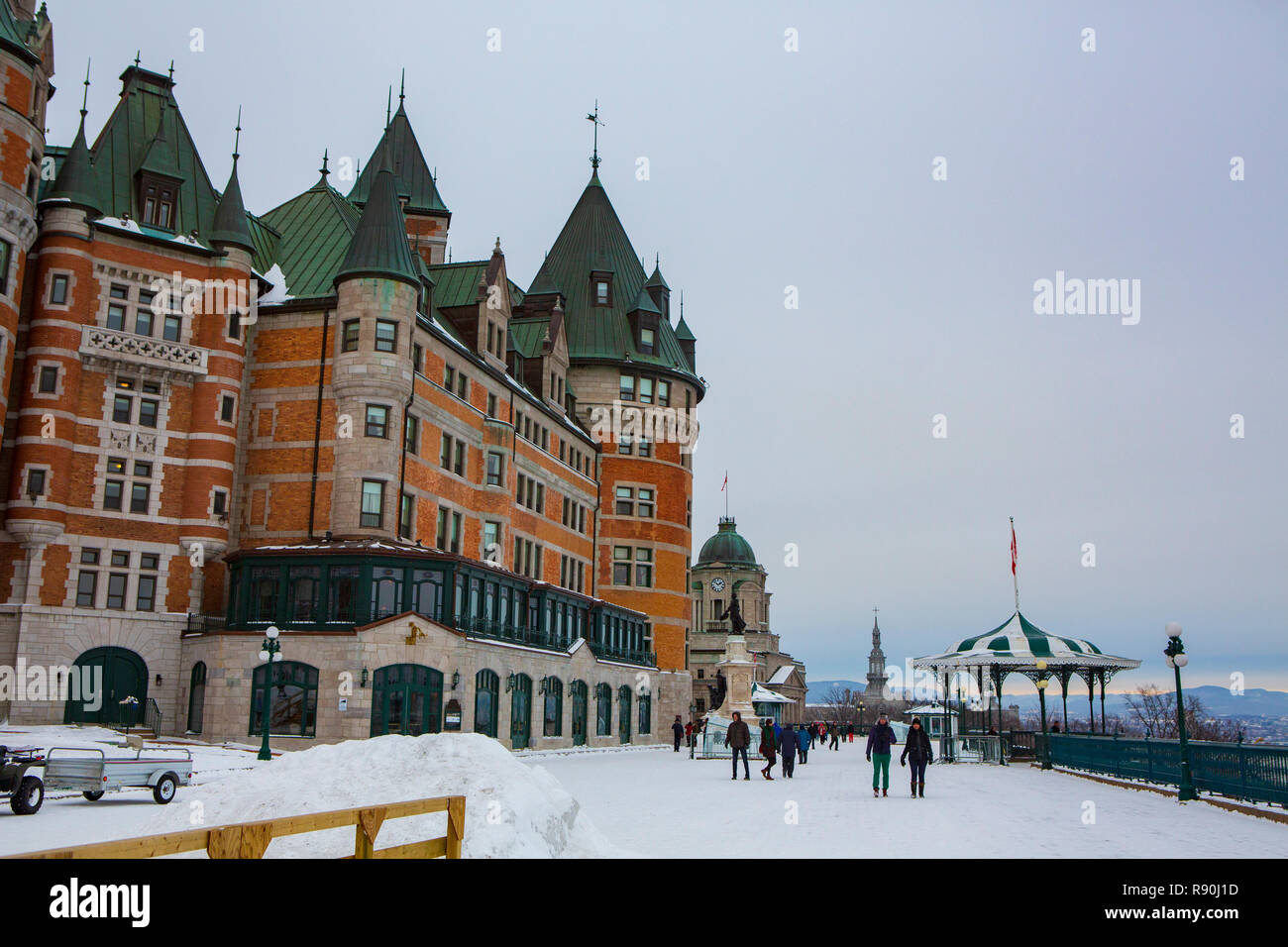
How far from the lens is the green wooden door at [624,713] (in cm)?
5880

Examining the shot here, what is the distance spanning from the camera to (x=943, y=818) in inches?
773

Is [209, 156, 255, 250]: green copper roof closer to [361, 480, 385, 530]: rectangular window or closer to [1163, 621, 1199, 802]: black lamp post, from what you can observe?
[361, 480, 385, 530]: rectangular window

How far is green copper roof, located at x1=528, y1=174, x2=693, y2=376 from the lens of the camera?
68812 millimetres

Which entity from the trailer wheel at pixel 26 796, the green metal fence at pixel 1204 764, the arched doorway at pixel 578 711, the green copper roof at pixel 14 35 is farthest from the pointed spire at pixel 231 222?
the green metal fence at pixel 1204 764

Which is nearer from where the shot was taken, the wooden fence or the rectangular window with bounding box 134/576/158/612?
the wooden fence

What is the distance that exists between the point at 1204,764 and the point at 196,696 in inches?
1270

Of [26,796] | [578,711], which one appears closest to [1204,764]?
[26,796]

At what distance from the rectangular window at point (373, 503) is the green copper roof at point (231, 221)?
1096cm

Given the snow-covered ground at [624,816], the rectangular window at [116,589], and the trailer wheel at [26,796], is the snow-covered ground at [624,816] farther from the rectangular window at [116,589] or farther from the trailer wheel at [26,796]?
the rectangular window at [116,589]

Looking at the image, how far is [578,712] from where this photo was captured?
53156mm

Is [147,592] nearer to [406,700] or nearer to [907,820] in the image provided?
[406,700]

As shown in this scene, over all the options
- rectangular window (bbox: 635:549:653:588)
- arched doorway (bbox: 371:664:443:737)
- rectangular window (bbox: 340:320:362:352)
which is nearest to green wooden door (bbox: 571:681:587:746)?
arched doorway (bbox: 371:664:443:737)

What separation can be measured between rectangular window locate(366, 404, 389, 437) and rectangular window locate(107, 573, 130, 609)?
10314 millimetres

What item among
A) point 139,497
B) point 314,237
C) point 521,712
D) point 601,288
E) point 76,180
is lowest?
point 521,712
